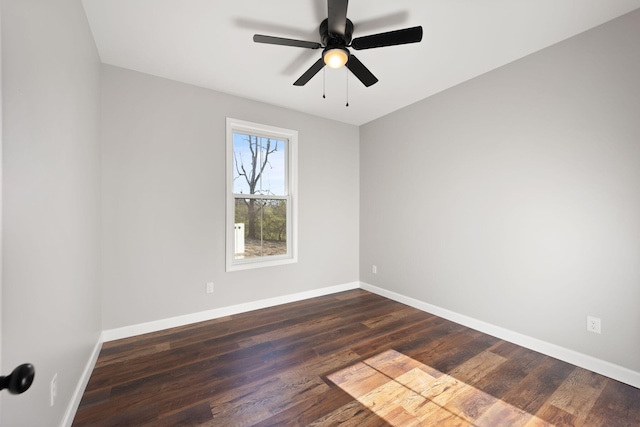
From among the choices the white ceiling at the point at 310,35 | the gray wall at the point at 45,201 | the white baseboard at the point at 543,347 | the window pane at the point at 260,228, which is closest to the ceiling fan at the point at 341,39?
the white ceiling at the point at 310,35

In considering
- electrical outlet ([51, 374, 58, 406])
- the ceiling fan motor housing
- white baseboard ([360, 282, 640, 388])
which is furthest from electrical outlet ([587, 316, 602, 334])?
electrical outlet ([51, 374, 58, 406])

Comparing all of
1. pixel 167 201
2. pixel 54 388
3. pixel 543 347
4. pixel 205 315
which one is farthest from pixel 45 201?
pixel 543 347

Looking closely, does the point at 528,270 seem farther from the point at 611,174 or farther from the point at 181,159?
the point at 181,159

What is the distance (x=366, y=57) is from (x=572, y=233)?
2.37 m

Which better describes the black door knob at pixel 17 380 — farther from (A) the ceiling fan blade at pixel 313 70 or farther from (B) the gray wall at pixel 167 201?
(B) the gray wall at pixel 167 201

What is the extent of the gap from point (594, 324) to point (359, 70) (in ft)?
9.20

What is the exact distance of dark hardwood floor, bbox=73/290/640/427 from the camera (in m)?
1.71

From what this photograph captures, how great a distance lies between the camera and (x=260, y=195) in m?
3.65

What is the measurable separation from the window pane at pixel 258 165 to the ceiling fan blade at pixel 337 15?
195cm

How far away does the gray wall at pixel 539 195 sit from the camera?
2.07m

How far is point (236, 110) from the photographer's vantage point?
3.38 metres

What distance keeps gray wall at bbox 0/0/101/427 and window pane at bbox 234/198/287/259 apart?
1.62 metres

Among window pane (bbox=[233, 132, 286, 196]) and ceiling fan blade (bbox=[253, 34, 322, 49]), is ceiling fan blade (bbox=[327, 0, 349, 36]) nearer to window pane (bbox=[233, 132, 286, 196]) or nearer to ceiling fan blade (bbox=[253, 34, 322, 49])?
ceiling fan blade (bbox=[253, 34, 322, 49])

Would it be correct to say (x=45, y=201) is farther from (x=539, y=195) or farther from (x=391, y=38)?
(x=539, y=195)
